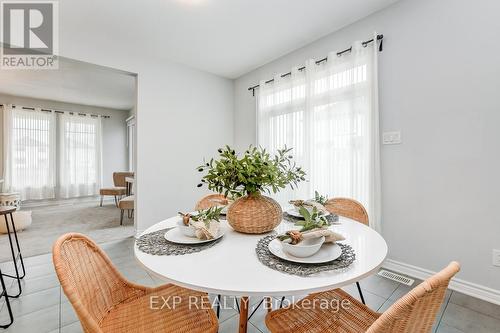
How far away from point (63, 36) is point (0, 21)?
1.60 feet

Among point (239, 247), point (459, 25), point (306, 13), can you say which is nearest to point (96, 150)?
point (306, 13)

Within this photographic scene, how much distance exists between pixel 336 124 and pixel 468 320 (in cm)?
185

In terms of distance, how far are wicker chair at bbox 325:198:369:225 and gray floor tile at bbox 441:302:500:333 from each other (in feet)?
2.74

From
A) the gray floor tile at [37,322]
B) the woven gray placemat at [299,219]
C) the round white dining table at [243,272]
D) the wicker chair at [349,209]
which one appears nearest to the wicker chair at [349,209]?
the wicker chair at [349,209]

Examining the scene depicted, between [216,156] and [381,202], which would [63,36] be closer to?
[216,156]

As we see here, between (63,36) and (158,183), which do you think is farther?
(158,183)

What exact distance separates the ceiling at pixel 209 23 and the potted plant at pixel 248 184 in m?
1.84

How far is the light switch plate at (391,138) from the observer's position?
2197mm

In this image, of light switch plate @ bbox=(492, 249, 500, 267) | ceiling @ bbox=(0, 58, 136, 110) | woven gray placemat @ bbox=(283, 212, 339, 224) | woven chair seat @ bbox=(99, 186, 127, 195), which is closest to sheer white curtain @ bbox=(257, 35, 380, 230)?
light switch plate @ bbox=(492, 249, 500, 267)

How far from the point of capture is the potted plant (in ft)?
3.66

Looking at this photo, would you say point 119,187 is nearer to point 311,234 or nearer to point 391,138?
point 391,138

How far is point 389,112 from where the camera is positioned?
88.6 inches

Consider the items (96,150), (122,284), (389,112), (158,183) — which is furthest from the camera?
(96,150)

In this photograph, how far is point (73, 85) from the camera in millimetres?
4680
